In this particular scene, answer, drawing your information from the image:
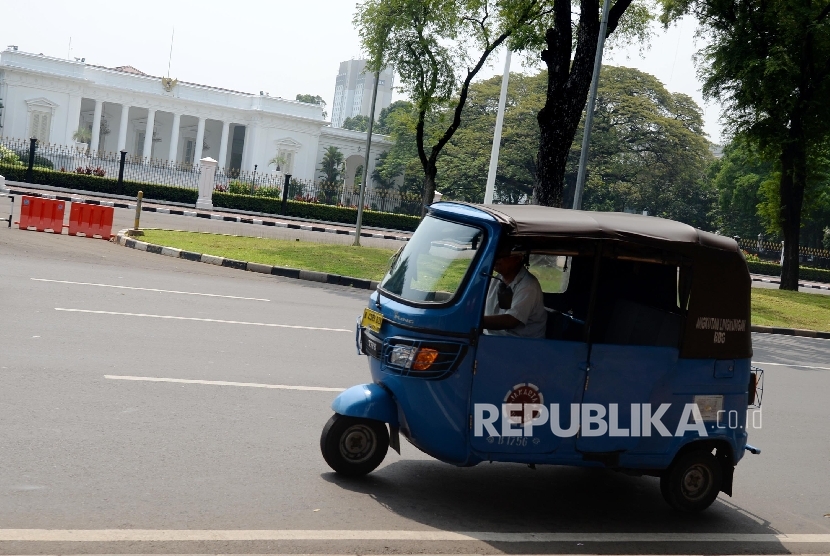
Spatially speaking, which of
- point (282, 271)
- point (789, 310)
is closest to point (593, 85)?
point (282, 271)

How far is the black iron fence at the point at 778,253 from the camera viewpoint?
49.0 meters

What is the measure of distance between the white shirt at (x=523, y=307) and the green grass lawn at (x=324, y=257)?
12.2 metres

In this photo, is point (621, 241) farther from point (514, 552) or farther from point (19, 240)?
point (19, 240)

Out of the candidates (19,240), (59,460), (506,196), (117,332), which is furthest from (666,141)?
(59,460)

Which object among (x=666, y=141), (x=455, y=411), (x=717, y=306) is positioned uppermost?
(x=666, y=141)

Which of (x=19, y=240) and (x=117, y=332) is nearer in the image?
(x=117, y=332)

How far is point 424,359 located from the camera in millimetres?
5094

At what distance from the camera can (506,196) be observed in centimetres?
6141

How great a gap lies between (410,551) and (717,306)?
2.48 m

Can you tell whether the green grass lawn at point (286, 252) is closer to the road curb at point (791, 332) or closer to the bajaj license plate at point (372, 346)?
the road curb at point (791, 332)

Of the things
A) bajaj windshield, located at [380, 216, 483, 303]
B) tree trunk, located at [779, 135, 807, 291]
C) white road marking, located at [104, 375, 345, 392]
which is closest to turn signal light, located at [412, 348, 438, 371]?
bajaj windshield, located at [380, 216, 483, 303]

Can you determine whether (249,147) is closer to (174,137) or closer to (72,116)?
(174,137)

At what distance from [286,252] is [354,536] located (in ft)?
50.2

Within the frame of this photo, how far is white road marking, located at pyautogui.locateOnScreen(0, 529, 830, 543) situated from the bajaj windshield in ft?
4.24
